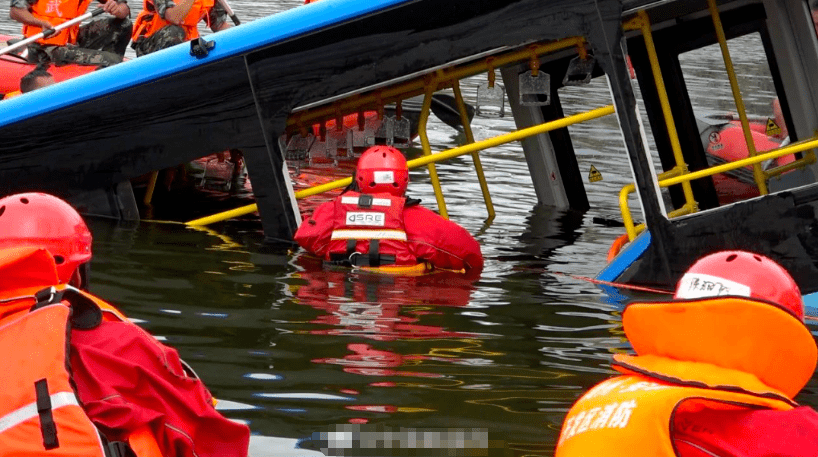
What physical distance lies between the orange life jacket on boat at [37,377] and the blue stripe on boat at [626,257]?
4.60 meters

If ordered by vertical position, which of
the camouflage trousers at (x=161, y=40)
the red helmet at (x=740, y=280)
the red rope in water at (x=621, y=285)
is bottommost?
the red rope in water at (x=621, y=285)

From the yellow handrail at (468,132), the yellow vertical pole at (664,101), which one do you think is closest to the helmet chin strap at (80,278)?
the yellow vertical pole at (664,101)

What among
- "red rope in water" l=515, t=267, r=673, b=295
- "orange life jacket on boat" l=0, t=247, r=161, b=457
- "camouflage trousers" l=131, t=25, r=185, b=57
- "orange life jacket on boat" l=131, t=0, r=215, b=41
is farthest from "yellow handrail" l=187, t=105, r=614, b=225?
"orange life jacket on boat" l=0, t=247, r=161, b=457

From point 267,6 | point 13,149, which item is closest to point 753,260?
point 13,149

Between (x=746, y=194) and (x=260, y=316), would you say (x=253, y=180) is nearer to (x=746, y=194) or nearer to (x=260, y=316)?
(x=260, y=316)

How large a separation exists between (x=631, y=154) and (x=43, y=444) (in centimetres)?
482

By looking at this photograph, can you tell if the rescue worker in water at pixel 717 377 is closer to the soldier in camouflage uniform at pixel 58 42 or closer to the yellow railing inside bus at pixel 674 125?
the yellow railing inside bus at pixel 674 125

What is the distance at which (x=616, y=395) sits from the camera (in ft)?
11.0

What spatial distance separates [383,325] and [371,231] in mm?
1294

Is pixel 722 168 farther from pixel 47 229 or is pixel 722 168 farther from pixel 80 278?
pixel 47 229

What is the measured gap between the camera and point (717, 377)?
3.14m

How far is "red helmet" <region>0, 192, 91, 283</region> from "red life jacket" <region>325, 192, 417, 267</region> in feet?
13.8

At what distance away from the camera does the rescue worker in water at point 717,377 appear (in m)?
3.10

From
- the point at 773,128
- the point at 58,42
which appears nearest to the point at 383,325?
the point at 773,128
